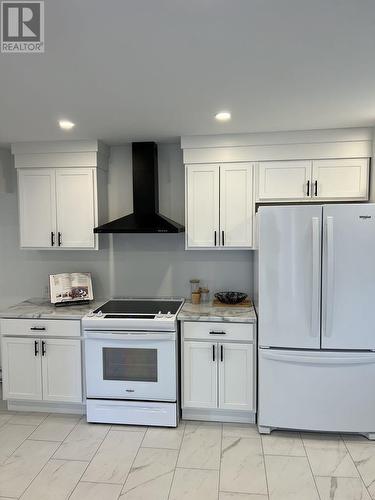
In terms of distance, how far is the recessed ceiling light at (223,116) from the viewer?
249 centimetres

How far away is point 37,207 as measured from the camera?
3.33 metres

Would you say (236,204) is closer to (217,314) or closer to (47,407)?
(217,314)

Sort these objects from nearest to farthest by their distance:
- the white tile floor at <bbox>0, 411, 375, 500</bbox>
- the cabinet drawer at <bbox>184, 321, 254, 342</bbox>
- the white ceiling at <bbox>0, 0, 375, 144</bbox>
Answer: the white ceiling at <bbox>0, 0, 375, 144</bbox> → the white tile floor at <bbox>0, 411, 375, 500</bbox> → the cabinet drawer at <bbox>184, 321, 254, 342</bbox>

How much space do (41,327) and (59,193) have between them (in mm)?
1271

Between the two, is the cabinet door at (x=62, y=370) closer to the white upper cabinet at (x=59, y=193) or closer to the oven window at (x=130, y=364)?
the oven window at (x=130, y=364)

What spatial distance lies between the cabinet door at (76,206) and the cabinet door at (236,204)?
125 centimetres

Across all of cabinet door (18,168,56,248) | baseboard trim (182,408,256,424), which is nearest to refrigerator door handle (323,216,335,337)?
baseboard trim (182,408,256,424)

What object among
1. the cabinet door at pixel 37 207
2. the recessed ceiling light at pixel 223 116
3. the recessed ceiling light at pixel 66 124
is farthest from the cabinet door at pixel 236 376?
the recessed ceiling light at pixel 66 124

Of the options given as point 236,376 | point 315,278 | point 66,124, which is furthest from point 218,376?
point 66,124

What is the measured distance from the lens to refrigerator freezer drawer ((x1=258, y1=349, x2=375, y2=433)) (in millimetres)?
2615

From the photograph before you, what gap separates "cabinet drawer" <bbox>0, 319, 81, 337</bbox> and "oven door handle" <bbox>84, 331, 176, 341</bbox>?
Answer: 18 centimetres

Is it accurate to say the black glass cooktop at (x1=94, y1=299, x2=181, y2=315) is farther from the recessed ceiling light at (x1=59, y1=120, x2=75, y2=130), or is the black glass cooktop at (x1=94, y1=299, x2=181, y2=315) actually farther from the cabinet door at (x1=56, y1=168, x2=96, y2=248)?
the recessed ceiling light at (x1=59, y1=120, x2=75, y2=130)

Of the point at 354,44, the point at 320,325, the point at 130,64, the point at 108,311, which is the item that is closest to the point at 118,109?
the point at 130,64

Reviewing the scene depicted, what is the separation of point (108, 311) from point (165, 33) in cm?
231
